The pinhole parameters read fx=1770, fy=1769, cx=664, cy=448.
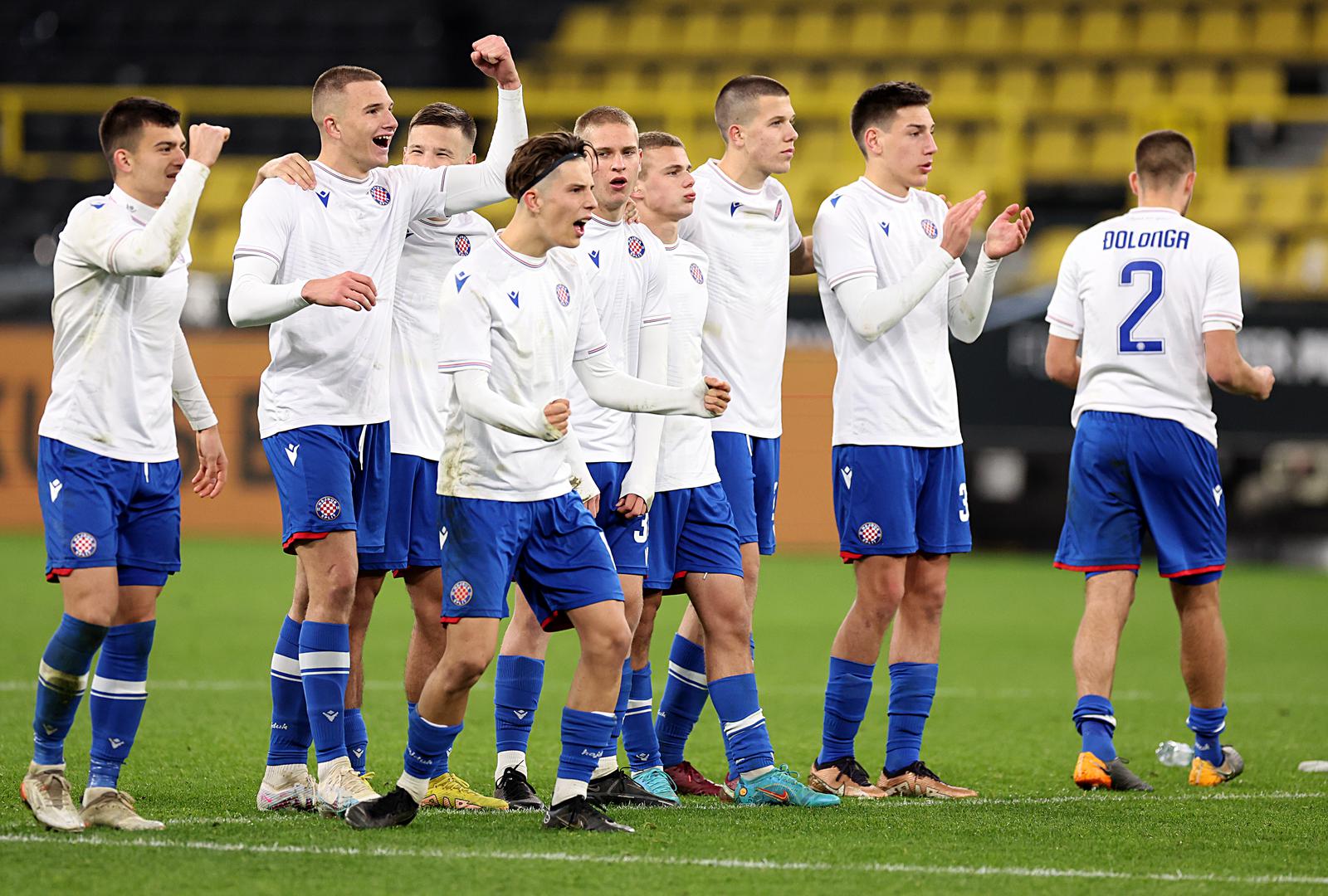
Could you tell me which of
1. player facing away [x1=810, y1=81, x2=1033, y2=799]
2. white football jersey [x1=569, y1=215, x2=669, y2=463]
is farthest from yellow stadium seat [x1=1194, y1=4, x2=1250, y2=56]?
white football jersey [x1=569, y1=215, x2=669, y2=463]

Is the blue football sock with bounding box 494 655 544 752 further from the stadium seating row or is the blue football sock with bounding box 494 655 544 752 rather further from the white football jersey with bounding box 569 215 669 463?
the stadium seating row

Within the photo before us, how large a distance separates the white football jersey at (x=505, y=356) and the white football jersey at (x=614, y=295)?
0.57 metres

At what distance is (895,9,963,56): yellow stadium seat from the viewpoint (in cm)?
1988

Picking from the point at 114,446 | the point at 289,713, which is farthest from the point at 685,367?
the point at 114,446

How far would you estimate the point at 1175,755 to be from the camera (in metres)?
7.07

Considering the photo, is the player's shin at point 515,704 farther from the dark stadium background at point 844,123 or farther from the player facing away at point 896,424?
the dark stadium background at point 844,123

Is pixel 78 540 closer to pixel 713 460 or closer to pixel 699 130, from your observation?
pixel 713 460

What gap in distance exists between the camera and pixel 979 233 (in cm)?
1573

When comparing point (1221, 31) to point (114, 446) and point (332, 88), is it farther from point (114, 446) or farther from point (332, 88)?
point (114, 446)

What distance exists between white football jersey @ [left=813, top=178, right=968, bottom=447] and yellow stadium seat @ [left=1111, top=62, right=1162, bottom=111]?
1325 centimetres

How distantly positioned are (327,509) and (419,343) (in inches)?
37.7

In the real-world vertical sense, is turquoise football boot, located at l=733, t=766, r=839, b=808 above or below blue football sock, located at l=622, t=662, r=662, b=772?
below

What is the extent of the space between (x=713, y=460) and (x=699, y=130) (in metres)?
13.9

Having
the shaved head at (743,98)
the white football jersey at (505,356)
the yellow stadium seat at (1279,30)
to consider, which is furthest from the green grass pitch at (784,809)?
the yellow stadium seat at (1279,30)
